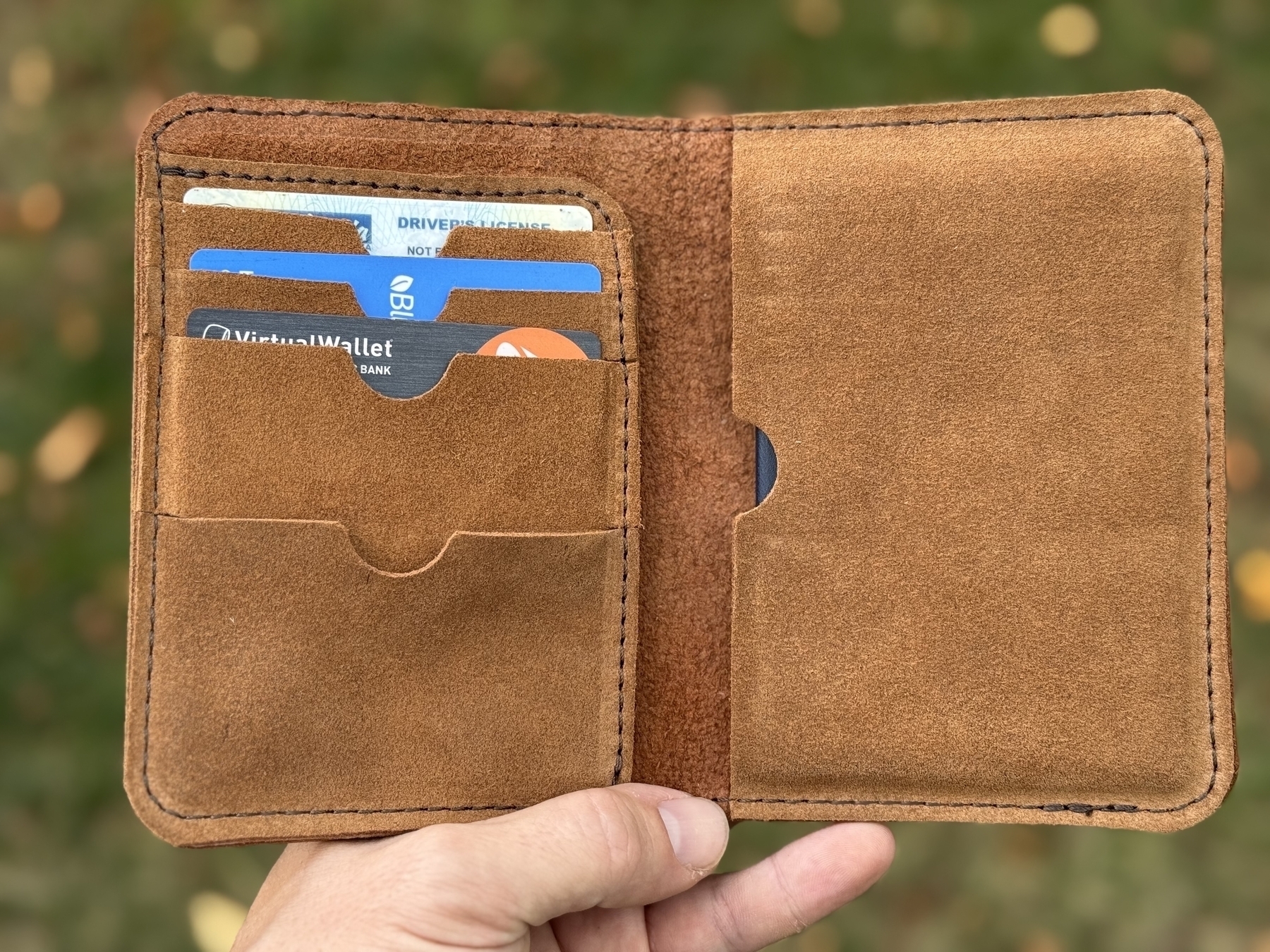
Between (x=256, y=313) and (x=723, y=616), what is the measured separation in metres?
0.75

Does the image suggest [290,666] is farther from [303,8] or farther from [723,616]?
[303,8]

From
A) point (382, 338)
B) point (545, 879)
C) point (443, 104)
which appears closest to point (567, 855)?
point (545, 879)

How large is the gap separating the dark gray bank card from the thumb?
0.56 meters

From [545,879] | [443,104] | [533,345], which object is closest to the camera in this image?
[545,879]

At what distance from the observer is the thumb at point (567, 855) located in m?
1.14

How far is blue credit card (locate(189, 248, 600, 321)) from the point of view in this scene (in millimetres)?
1236

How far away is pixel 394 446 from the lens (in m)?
1.23

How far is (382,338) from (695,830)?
775 millimetres

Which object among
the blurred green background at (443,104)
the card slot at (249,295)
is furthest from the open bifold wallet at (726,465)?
the blurred green background at (443,104)

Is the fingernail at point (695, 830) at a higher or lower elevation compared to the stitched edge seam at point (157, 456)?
lower

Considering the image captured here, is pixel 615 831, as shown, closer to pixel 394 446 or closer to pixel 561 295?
pixel 394 446

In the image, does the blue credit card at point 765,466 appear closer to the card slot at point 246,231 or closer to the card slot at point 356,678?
the card slot at point 356,678

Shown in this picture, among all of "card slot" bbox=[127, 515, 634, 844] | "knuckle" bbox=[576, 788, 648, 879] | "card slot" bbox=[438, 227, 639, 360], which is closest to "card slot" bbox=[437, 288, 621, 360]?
"card slot" bbox=[438, 227, 639, 360]

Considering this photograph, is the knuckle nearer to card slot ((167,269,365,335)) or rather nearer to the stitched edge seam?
the stitched edge seam
